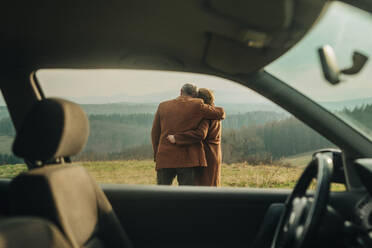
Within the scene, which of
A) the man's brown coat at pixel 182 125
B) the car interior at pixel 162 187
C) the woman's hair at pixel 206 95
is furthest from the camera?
the woman's hair at pixel 206 95

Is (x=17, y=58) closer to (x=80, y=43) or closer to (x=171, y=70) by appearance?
(x=80, y=43)

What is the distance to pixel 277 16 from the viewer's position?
168 centimetres

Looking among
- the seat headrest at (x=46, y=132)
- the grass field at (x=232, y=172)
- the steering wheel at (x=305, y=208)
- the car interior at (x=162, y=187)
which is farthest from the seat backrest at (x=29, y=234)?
the grass field at (x=232, y=172)

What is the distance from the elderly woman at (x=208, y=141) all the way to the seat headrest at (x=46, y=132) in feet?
6.88

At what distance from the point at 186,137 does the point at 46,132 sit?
2.19 meters

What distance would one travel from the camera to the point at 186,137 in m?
3.65

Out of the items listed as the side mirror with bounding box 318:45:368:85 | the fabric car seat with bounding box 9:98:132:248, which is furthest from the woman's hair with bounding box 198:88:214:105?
the side mirror with bounding box 318:45:368:85

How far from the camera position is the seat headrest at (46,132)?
1520mm

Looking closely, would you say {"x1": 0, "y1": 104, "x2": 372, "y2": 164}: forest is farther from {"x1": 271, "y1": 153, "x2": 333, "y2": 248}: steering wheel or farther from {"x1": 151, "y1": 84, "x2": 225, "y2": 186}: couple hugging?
{"x1": 271, "y1": 153, "x2": 333, "y2": 248}: steering wheel

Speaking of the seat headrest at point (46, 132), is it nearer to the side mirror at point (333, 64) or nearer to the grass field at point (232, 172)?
the side mirror at point (333, 64)

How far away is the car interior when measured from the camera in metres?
1.39

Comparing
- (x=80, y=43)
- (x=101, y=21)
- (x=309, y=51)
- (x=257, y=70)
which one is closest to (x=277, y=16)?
(x=309, y=51)

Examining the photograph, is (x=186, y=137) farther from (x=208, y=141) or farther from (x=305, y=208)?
(x=305, y=208)

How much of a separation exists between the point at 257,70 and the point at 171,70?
22.6 inches
